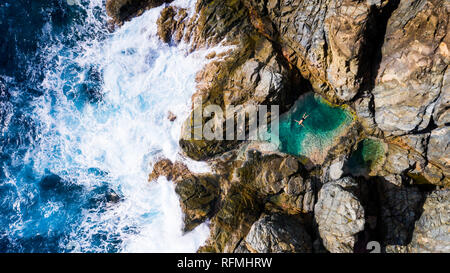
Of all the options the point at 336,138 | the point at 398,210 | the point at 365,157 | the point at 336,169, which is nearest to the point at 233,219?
the point at 336,169

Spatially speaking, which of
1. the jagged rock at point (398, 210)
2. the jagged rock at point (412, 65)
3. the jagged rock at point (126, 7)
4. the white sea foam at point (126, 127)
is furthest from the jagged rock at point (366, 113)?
the jagged rock at point (126, 7)

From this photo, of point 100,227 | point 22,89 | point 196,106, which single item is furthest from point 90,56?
point 100,227

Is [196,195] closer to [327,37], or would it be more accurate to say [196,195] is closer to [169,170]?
[169,170]

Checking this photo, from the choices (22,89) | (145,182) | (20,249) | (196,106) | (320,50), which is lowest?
(20,249)

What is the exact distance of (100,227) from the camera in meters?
18.0

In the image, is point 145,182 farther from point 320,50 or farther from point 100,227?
point 320,50

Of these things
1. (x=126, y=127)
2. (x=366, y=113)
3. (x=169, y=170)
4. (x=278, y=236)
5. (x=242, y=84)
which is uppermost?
(x=242, y=84)

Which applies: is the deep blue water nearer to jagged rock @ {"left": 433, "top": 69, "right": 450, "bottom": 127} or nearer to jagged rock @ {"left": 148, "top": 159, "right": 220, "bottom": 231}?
jagged rock @ {"left": 148, "top": 159, "right": 220, "bottom": 231}

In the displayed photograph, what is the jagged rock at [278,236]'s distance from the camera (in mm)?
12891

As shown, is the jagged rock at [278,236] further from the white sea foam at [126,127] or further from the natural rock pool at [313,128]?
the white sea foam at [126,127]

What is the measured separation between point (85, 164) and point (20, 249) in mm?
8344

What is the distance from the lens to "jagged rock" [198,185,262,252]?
47.9 feet

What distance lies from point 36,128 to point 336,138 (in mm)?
22041

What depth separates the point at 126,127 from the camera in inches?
704
